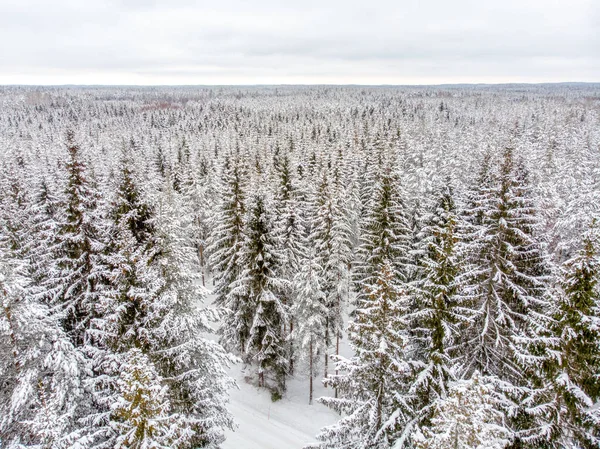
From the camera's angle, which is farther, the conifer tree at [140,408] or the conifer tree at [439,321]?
the conifer tree at [439,321]

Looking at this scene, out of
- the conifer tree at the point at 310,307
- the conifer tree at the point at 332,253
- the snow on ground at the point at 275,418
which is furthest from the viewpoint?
the conifer tree at the point at 332,253

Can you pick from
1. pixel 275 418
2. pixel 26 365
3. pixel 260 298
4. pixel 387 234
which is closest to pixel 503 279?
pixel 387 234

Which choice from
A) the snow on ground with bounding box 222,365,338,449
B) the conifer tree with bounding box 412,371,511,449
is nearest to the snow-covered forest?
the conifer tree with bounding box 412,371,511,449

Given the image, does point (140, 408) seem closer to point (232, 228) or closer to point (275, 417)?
point (232, 228)

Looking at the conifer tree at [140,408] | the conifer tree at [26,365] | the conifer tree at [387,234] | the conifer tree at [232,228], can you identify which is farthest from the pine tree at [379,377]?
the conifer tree at [232,228]

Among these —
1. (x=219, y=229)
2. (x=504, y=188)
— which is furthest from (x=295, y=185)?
(x=504, y=188)

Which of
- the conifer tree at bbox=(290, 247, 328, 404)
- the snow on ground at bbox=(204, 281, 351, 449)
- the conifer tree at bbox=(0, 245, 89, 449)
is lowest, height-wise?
the snow on ground at bbox=(204, 281, 351, 449)

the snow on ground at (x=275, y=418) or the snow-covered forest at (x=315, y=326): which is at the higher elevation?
the snow-covered forest at (x=315, y=326)

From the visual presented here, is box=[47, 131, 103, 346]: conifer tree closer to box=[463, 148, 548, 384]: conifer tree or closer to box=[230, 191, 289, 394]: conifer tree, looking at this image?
box=[230, 191, 289, 394]: conifer tree

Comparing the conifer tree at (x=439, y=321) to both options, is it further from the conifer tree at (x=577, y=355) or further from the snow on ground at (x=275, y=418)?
the snow on ground at (x=275, y=418)
